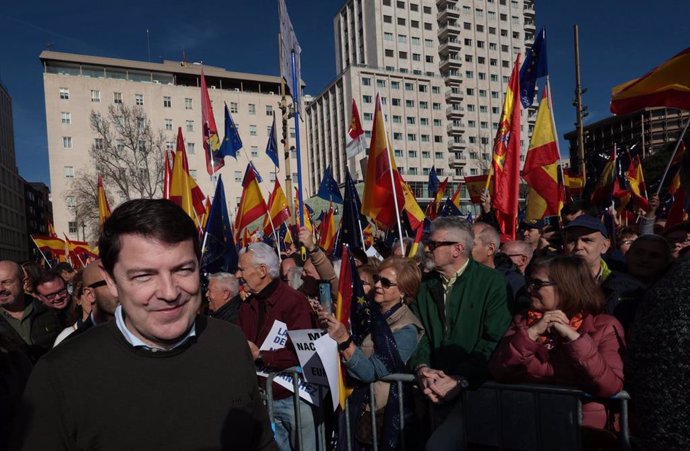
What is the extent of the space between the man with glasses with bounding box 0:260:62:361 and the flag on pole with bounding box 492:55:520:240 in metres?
5.38

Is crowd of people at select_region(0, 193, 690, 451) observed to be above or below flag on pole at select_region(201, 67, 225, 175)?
below

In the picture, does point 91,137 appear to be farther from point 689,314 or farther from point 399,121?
point 689,314

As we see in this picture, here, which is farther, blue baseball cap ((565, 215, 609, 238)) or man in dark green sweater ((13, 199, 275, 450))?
blue baseball cap ((565, 215, 609, 238))

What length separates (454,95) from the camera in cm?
6862

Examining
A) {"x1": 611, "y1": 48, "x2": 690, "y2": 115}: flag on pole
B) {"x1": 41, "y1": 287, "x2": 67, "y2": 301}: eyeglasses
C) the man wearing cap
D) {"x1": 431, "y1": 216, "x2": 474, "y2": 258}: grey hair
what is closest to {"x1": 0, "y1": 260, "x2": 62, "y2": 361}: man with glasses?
{"x1": 41, "y1": 287, "x2": 67, "y2": 301}: eyeglasses

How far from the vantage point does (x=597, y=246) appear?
13.4 feet

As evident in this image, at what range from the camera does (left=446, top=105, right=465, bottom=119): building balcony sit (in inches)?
2680

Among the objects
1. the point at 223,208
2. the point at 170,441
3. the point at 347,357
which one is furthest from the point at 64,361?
the point at 223,208

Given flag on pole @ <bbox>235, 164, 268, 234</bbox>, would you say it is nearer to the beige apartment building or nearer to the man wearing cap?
the man wearing cap

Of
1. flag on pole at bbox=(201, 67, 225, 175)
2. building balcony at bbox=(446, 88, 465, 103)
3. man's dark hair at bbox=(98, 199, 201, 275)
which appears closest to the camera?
man's dark hair at bbox=(98, 199, 201, 275)

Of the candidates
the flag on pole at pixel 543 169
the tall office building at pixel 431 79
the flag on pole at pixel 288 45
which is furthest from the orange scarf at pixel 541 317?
the tall office building at pixel 431 79

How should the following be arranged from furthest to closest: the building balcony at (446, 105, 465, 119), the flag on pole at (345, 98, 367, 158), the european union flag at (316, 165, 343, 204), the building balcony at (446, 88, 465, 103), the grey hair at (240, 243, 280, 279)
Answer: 1. the building balcony at (446, 88, 465, 103)
2. the building balcony at (446, 105, 465, 119)
3. the european union flag at (316, 165, 343, 204)
4. the flag on pole at (345, 98, 367, 158)
5. the grey hair at (240, 243, 280, 279)

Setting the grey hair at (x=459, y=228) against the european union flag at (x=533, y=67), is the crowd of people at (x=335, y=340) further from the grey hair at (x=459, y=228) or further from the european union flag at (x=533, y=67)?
the european union flag at (x=533, y=67)

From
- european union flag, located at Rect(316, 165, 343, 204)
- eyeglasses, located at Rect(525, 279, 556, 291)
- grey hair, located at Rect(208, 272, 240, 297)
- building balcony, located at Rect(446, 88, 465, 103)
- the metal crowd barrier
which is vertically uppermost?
building balcony, located at Rect(446, 88, 465, 103)
